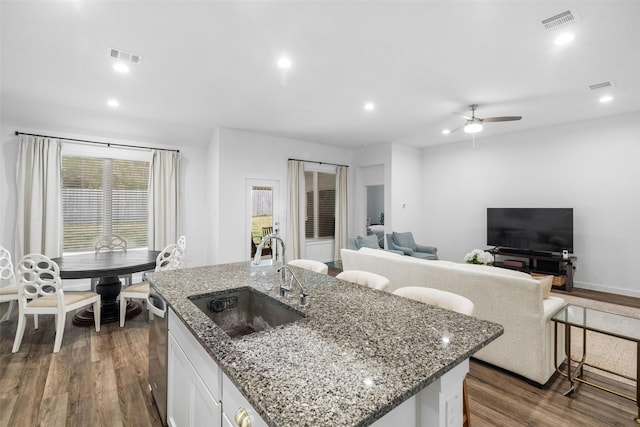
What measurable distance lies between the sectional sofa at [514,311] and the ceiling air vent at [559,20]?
2.07 meters

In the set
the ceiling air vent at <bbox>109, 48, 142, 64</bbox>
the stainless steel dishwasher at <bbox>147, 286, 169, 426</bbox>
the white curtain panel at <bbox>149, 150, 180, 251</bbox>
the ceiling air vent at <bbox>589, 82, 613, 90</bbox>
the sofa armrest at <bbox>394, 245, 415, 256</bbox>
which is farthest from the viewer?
the sofa armrest at <bbox>394, 245, 415, 256</bbox>

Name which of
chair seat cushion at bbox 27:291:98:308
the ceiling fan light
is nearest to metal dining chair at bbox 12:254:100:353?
chair seat cushion at bbox 27:291:98:308

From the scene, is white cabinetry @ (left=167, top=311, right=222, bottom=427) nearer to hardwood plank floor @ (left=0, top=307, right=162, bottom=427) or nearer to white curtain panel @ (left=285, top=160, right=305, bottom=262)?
hardwood plank floor @ (left=0, top=307, right=162, bottom=427)

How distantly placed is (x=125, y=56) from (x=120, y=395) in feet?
9.94

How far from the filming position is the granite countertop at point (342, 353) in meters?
0.75

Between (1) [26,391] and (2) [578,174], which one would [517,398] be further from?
(2) [578,174]

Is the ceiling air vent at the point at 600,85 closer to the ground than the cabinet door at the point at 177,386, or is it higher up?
higher up

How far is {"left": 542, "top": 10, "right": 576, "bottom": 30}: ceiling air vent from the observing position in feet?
7.59

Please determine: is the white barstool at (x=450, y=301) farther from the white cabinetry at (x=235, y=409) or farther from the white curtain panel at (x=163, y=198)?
the white curtain panel at (x=163, y=198)

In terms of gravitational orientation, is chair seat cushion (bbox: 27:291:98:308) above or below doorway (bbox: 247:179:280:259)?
below

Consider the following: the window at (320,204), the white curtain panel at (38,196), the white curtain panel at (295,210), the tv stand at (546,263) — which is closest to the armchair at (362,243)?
the white curtain panel at (295,210)

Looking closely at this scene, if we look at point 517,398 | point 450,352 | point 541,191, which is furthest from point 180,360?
point 541,191

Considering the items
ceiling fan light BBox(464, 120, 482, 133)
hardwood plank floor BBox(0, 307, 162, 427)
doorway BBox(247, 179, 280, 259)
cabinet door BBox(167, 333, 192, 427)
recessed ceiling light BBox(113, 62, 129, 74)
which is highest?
recessed ceiling light BBox(113, 62, 129, 74)

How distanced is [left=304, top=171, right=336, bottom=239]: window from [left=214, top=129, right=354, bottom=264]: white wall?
2.67ft
